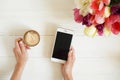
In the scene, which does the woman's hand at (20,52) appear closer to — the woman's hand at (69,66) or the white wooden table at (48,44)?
the white wooden table at (48,44)

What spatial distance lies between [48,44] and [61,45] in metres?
0.05

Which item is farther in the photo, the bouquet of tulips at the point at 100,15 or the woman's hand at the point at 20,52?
the woman's hand at the point at 20,52

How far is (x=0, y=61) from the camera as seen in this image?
0.85 meters

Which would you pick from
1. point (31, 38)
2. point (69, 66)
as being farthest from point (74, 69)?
point (31, 38)

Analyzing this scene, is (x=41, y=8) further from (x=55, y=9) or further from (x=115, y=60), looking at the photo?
(x=115, y=60)

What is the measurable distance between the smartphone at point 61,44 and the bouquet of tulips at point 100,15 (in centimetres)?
11

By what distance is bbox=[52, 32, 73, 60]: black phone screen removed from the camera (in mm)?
841

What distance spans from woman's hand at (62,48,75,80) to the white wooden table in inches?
1.0

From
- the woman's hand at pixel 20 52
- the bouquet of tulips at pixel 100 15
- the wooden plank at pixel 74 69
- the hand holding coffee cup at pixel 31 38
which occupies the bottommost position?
the wooden plank at pixel 74 69

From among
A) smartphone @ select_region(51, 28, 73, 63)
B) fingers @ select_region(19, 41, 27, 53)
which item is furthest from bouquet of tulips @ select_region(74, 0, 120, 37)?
fingers @ select_region(19, 41, 27, 53)

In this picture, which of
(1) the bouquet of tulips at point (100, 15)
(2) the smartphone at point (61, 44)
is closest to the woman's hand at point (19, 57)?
(2) the smartphone at point (61, 44)

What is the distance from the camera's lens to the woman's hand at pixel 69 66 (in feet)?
2.76

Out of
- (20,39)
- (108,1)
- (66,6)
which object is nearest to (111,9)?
(108,1)

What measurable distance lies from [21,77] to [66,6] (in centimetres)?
30
